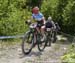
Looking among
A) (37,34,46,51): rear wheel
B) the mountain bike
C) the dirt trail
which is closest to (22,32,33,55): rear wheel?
the mountain bike

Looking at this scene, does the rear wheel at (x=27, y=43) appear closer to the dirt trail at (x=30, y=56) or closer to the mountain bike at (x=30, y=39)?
the mountain bike at (x=30, y=39)

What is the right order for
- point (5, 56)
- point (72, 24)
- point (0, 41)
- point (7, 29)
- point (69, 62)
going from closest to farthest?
point (69, 62), point (5, 56), point (0, 41), point (7, 29), point (72, 24)

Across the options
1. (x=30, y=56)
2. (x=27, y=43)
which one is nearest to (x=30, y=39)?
(x=27, y=43)

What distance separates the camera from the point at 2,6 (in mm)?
17016

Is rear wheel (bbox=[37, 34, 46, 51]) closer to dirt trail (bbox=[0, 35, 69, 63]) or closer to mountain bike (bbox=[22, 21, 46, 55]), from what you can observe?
mountain bike (bbox=[22, 21, 46, 55])

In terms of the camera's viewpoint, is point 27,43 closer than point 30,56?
No

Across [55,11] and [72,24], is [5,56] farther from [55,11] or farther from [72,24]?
[55,11]

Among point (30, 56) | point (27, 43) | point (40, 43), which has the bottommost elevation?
point (30, 56)

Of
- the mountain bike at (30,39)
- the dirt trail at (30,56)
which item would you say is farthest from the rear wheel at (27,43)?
the dirt trail at (30,56)

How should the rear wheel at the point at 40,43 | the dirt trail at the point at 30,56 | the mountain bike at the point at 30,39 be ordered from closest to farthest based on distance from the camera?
the dirt trail at the point at 30,56, the mountain bike at the point at 30,39, the rear wheel at the point at 40,43

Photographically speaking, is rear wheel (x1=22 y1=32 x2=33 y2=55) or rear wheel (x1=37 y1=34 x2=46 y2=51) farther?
rear wheel (x1=37 y1=34 x2=46 y2=51)

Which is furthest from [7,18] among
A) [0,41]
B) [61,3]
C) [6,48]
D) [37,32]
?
[61,3]

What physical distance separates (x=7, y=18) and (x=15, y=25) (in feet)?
2.14

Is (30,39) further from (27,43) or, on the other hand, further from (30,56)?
(30,56)
